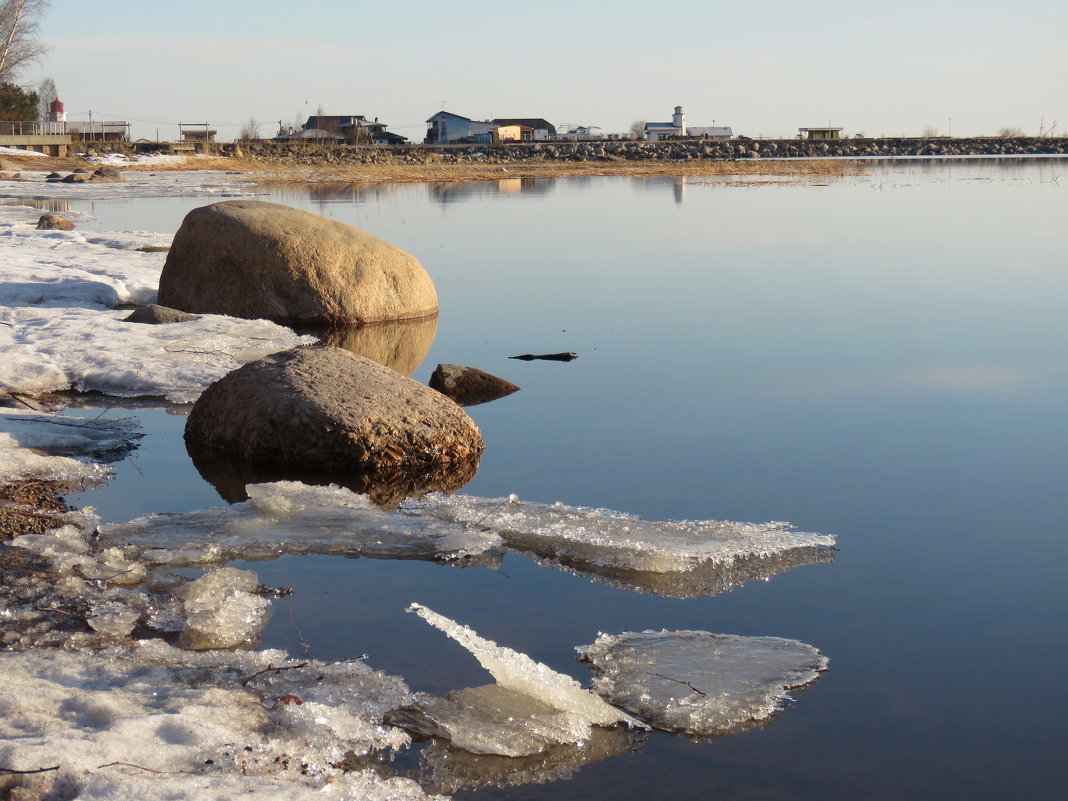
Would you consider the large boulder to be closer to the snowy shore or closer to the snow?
the snow

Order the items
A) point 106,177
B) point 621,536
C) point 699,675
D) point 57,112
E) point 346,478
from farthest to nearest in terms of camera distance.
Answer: point 57,112, point 106,177, point 346,478, point 621,536, point 699,675

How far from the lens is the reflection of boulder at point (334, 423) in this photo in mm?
7008

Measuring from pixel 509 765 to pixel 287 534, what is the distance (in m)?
2.40

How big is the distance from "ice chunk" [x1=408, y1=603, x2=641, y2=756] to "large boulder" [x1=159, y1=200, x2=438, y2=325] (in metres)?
8.27

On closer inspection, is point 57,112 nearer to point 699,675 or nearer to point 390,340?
point 390,340

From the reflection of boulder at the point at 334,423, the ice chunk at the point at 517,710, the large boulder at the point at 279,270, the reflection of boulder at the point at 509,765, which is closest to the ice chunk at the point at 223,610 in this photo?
the ice chunk at the point at 517,710

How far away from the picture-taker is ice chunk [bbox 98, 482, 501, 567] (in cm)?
558

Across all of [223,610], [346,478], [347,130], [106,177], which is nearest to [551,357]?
[346,478]

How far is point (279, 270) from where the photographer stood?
472 inches

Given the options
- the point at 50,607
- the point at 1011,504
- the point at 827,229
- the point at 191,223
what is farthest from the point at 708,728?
the point at 827,229

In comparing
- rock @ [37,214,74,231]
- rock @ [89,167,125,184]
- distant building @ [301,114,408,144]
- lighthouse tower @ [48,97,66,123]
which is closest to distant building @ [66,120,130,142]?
lighthouse tower @ [48,97,66,123]

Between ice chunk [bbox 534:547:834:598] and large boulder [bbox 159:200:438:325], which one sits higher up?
large boulder [bbox 159:200:438:325]

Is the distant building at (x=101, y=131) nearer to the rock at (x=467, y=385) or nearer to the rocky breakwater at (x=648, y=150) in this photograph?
the rocky breakwater at (x=648, y=150)

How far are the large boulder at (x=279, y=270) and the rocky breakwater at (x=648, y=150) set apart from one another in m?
53.5
